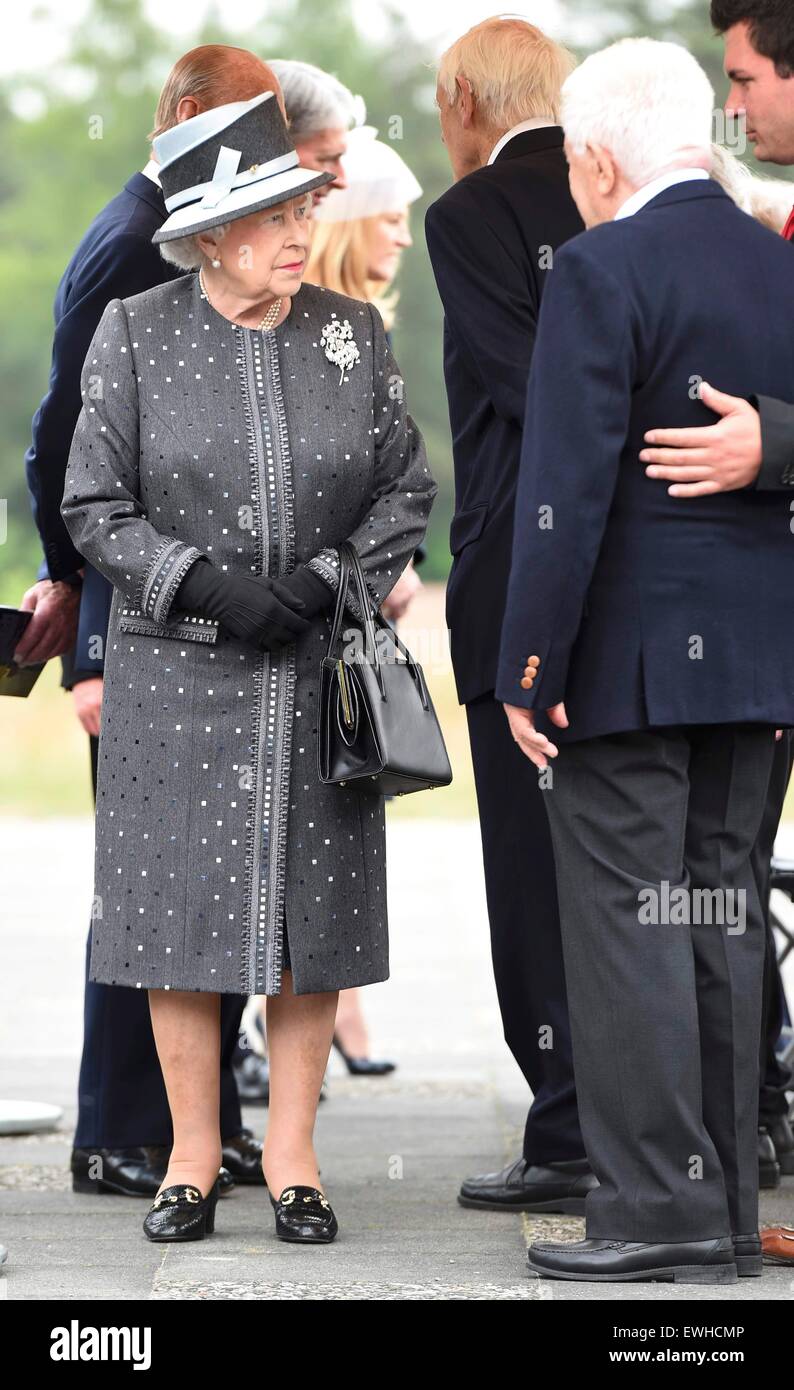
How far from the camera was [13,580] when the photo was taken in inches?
734

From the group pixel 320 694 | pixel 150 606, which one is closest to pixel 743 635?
pixel 320 694

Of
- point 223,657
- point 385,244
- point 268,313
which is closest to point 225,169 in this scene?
point 268,313

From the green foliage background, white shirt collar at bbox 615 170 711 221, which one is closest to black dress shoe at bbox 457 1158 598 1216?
white shirt collar at bbox 615 170 711 221

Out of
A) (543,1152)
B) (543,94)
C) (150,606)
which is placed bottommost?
(543,1152)

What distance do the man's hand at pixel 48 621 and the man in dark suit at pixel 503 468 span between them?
2.59 ft

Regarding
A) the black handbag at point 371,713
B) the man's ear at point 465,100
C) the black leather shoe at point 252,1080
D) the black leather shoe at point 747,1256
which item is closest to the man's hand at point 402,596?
the black leather shoe at point 252,1080

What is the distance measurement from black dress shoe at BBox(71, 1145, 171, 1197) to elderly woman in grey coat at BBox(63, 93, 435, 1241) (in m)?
0.45

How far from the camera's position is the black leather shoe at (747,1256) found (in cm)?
313

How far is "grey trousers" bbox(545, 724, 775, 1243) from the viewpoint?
3.07 meters

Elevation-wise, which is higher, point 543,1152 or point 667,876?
point 667,876

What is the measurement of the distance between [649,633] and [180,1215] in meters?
1.29

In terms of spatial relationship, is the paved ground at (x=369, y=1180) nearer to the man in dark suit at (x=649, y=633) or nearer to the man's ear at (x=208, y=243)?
the man in dark suit at (x=649, y=633)

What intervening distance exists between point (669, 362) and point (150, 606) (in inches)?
37.1

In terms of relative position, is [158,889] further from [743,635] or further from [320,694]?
[743,635]
